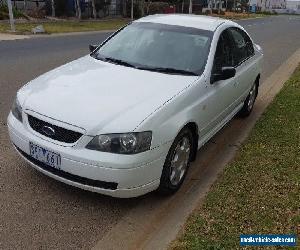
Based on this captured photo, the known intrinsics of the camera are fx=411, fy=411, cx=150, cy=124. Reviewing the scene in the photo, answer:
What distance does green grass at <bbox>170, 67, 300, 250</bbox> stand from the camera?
3510 mm

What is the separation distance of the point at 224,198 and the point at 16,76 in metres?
6.59

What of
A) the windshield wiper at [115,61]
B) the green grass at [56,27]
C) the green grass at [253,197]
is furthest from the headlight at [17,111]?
the green grass at [56,27]

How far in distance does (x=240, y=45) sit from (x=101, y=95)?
9.38ft

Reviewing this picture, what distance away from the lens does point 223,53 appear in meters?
5.10

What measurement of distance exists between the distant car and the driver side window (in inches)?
0.5

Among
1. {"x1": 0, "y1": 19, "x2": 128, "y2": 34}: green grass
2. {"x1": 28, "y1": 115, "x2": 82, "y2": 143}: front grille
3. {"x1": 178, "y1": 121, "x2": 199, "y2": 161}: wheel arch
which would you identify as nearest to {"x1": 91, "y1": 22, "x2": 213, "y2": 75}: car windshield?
{"x1": 178, "y1": 121, "x2": 199, "y2": 161}: wheel arch

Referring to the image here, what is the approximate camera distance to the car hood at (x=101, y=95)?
3502 mm

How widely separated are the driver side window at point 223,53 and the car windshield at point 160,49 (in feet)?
0.55

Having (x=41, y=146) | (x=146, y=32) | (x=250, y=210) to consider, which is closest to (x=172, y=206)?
(x=250, y=210)

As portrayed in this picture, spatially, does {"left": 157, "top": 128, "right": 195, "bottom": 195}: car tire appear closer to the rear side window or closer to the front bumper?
the front bumper

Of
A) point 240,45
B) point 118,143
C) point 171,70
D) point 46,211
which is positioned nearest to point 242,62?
point 240,45

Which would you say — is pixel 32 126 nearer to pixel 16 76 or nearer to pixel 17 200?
pixel 17 200

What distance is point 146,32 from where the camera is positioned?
521 cm

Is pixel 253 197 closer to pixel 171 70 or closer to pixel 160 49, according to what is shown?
pixel 171 70
